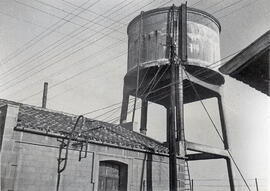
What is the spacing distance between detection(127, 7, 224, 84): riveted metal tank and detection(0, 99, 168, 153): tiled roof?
132 inches

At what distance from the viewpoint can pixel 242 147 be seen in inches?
1113

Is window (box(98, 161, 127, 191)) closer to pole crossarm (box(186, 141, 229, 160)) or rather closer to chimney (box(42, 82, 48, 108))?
pole crossarm (box(186, 141, 229, 160))

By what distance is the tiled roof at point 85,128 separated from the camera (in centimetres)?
1186

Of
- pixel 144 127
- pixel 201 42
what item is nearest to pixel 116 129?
pixel 144 127

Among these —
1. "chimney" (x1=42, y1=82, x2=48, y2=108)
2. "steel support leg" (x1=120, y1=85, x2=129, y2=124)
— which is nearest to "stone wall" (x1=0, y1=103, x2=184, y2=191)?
"steel support leg" (x1=120, y1=85, x2=129, y2=124)

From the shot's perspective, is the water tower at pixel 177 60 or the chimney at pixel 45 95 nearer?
the water tower at pixel 177 60

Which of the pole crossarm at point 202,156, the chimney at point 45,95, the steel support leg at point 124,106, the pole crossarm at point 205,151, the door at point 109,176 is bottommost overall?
the door at point 109,176

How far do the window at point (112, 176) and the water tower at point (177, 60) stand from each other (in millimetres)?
2988

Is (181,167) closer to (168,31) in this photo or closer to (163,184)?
(163,184)

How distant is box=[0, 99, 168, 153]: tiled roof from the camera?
467 inches

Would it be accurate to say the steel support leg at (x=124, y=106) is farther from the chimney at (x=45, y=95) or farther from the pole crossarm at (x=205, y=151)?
the chimney at (x=45, y=95)

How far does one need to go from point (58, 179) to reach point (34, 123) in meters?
2.10

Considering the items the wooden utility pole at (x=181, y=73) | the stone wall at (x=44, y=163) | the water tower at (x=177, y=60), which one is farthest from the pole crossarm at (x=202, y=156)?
the stone wall at (x=44, y=163)

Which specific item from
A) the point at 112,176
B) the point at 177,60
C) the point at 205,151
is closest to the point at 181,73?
the point at 177,60
